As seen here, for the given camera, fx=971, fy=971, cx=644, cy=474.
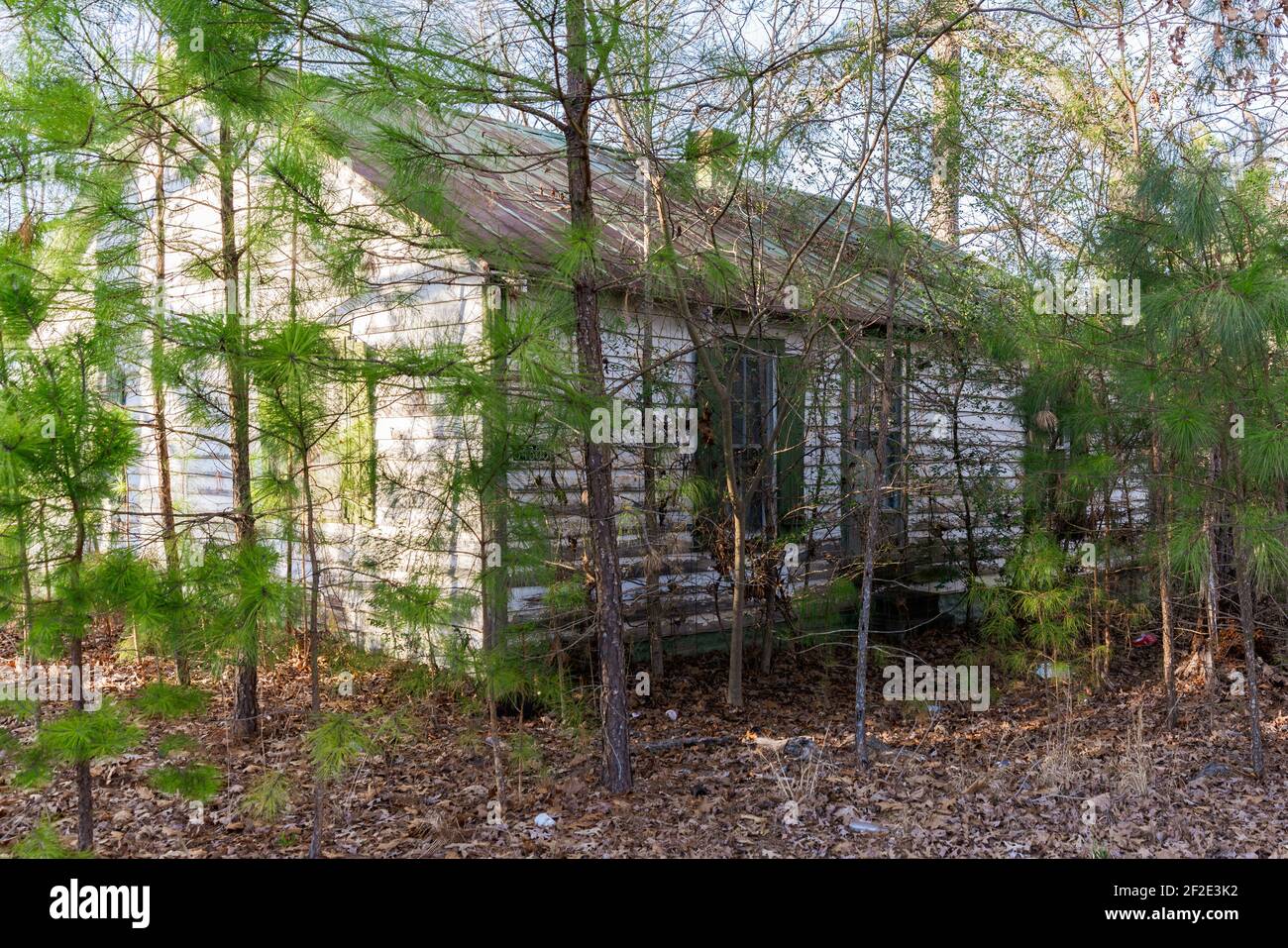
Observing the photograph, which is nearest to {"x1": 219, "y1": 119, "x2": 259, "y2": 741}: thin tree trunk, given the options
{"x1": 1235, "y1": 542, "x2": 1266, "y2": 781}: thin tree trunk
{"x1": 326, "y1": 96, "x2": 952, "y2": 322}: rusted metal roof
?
{"x1": 326, "y1": 96, "x2": 952, "y2": 322}: rusted metal roof

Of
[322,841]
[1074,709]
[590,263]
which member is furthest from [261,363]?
[1074,709]

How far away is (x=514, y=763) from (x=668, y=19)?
4290 mm

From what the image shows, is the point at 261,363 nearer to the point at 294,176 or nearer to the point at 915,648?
the point at 294,176

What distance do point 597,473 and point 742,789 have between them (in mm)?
2011

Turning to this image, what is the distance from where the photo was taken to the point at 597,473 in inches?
201

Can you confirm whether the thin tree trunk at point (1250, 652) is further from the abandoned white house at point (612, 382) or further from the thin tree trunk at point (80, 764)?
the thin tree trunk at point (80, 764)

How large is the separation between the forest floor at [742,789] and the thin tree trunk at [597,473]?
362 millimetres

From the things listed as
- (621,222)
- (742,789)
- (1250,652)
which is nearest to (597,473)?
(742,789)

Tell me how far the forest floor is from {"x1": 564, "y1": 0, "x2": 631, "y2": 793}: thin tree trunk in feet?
1.19

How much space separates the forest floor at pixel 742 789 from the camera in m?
4.79

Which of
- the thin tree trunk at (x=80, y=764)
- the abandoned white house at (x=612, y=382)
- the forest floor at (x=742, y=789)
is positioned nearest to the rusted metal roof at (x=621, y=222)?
the abandoned white house at (x=612, y=382)

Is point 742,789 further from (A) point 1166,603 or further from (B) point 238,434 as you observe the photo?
(B) point 238,434

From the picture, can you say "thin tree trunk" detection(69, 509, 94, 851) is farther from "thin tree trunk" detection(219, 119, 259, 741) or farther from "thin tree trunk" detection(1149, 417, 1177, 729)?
"thin tree trunk" detection(1149, 417, 1177, 729)

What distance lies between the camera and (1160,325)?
5.32 metres
